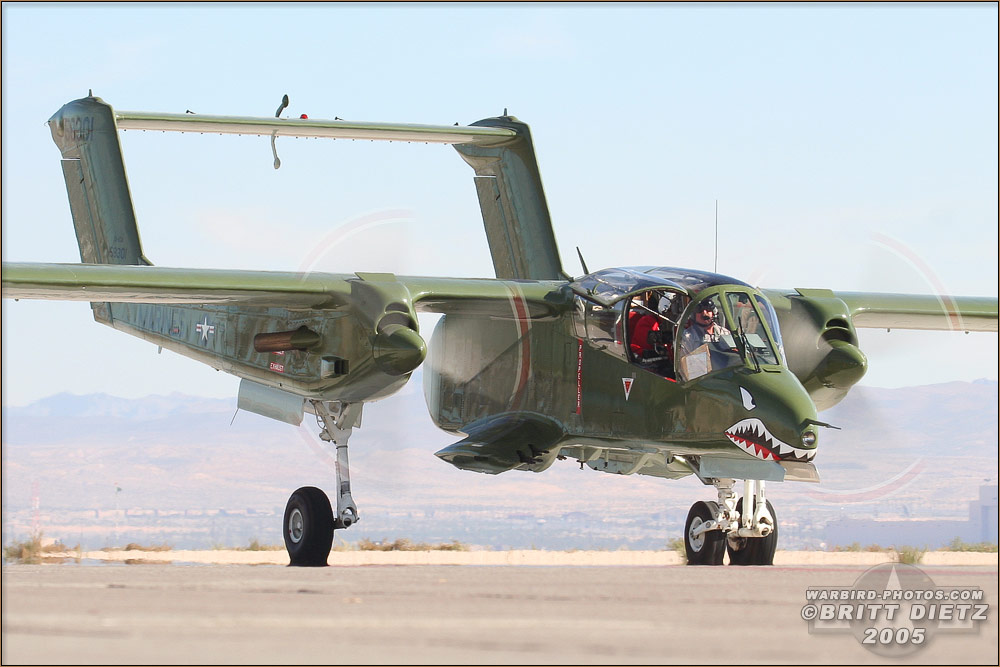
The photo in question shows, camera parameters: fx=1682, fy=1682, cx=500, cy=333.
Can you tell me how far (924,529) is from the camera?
47000mm

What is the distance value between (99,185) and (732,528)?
12150mm

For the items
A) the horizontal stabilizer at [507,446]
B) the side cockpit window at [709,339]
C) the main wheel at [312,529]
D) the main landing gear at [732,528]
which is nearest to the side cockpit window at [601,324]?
the side cockpit window at [709,339]

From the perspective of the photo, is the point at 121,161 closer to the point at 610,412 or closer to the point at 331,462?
the point at 331,462

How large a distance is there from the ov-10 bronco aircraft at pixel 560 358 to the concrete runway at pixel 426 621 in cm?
256

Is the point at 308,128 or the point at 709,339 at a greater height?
→ the point at 308,128

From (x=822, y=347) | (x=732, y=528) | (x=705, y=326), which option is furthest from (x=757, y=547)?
(x=705, y=326)

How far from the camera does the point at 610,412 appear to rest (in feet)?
72.6

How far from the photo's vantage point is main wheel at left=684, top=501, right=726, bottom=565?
24.7m

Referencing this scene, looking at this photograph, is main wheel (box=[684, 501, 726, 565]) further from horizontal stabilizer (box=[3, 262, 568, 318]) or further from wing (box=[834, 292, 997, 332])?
horizontal stabilizer (box=[3, 262, 568, 318])

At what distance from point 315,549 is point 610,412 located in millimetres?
4543

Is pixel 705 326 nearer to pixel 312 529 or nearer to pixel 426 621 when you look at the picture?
pixel 312 529

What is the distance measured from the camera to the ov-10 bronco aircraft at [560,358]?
20.6 metres

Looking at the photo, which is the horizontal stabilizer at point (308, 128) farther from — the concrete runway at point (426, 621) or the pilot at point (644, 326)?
the concrete runway at point (426, 621)

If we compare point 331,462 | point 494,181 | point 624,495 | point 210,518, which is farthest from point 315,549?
point 624,495
